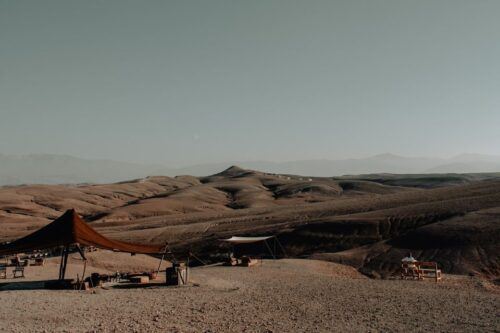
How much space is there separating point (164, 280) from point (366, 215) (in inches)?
1233

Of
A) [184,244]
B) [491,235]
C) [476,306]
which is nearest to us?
[476,306]

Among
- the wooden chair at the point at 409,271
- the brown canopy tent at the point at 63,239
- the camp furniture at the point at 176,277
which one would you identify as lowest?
the wooden chair at the point at 409,271

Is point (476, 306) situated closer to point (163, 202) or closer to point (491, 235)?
point (491, 235)

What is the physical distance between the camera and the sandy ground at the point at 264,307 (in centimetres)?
1738

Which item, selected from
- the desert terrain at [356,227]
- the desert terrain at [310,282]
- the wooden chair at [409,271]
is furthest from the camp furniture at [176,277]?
the desert terrain at [356,227]

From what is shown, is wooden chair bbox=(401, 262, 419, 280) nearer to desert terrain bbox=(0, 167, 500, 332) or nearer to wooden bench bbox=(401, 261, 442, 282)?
Result: wooden bench bbox=(401, 261, 442, 282)

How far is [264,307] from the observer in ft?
68.3

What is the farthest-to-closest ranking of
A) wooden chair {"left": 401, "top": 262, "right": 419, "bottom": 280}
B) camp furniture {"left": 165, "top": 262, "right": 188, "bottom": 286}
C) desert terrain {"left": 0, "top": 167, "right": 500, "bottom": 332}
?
wooden chair {"left": 401, "top": 262, "right": 419, "bottom": 280}
camp furniture {"left": 165, "top": 262, "right": 188, "bottom": 286}
desert terrain {"left": 0, "top": 167, "right": 500, "bottom": 332}

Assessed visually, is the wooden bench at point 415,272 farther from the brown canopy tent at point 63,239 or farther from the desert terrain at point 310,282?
the brown canopy tent at point 63,239

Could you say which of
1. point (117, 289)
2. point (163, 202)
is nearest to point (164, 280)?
point (117, 289)

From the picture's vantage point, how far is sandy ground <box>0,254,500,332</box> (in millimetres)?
17375

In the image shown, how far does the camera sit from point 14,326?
16.5m

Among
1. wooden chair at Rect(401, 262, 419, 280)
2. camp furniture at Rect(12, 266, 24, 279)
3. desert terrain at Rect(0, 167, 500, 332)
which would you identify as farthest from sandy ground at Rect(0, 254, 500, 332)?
camp furniture at Rect(12, 266, 24, 279)

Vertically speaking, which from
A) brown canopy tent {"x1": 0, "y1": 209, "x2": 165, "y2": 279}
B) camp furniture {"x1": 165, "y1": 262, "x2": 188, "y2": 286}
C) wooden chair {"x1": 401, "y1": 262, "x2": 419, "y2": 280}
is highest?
brown canopy tent {"x1": 0, "y1": 209, "x2": 165, "y2": 279}
